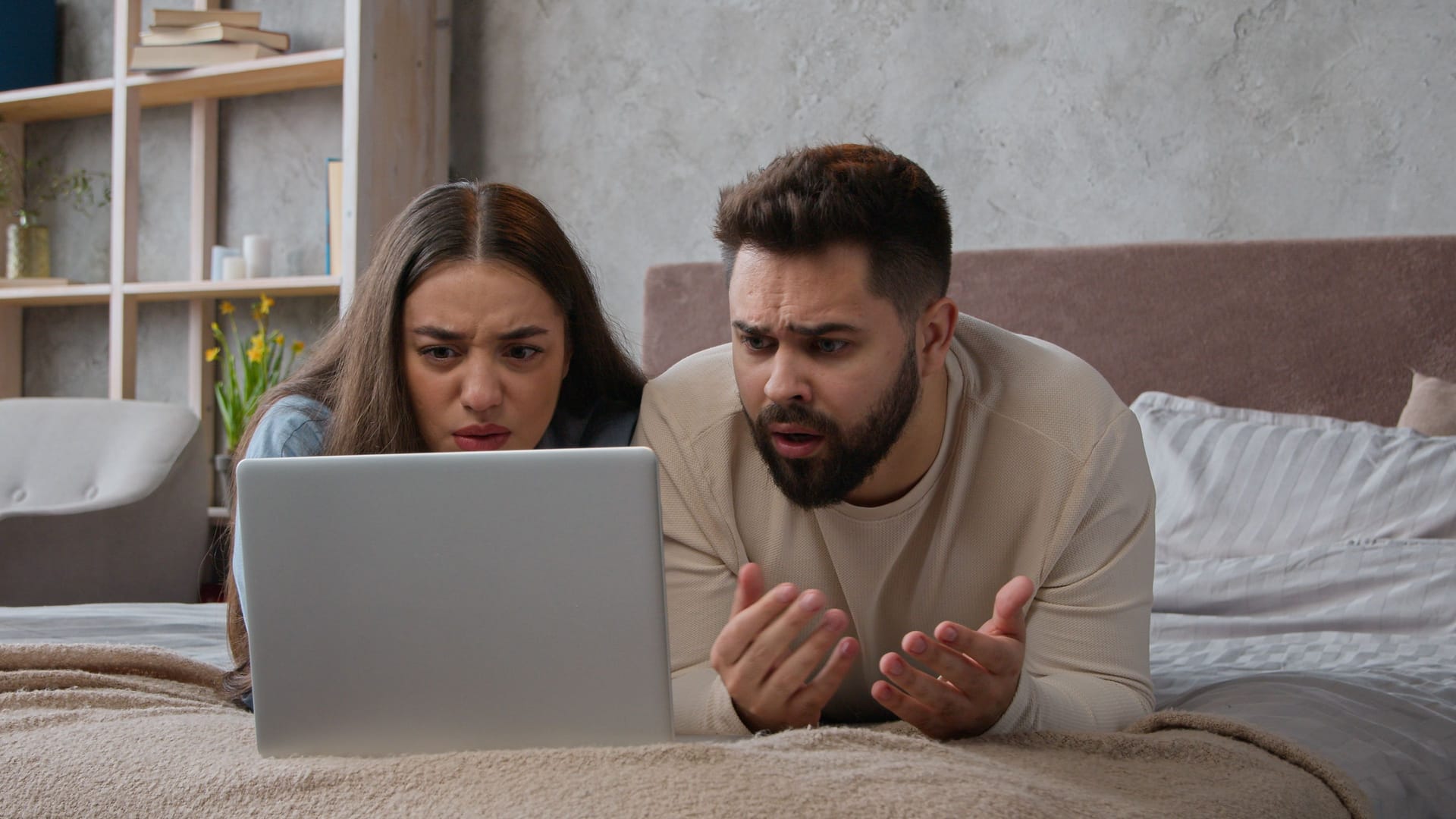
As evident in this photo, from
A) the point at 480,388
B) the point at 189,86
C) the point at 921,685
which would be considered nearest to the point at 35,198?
the point at 189,86

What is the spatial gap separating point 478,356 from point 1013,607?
760 mm

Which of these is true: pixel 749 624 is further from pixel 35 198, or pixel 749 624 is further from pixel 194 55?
pixel 35 198

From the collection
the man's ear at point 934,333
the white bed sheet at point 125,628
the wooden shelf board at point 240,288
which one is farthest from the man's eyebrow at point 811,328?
the wooden shelf board at point 240,288

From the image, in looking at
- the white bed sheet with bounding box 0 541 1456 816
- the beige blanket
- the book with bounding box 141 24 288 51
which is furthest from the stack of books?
the beige blanket

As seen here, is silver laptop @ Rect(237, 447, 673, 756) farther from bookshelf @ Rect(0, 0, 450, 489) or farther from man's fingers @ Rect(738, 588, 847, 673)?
bookshelf @ Rect(0, 0, 450, 489)

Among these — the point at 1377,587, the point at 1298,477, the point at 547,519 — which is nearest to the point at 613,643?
the point at 547,519

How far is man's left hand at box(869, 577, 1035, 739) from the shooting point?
1108 millimetres

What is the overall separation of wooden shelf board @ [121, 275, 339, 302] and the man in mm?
2103

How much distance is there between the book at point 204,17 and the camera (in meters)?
3.54

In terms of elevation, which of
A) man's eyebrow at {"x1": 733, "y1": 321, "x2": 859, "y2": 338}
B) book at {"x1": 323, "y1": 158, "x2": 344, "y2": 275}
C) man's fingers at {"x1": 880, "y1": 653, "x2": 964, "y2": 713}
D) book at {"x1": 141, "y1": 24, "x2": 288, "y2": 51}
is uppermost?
book at {"x1": 141, "y1": 24, "x2": 288, "y2": 51}

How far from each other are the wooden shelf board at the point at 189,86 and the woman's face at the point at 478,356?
200 centimetres

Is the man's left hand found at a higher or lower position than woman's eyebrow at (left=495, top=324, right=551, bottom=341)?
lower

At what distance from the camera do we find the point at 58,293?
383 cm

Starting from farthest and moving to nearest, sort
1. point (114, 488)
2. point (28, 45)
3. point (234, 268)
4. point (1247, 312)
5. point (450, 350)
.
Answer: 1. point (28, 45)
2. point (234, 268)
3. point (114, 488)
4. point (1247, 312)
5. point (450, 350)
